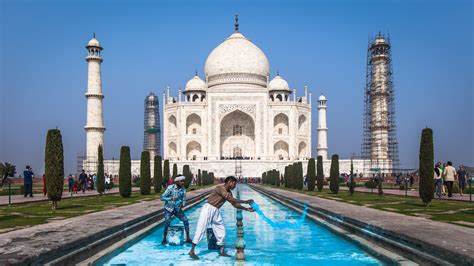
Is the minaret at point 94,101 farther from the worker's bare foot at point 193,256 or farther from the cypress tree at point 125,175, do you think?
the worker's bare foot at point 193,256

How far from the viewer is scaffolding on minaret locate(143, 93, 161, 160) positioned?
46.9 metres

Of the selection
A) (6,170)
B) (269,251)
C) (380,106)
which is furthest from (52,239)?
(380,106)

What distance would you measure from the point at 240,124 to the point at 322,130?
258 inches

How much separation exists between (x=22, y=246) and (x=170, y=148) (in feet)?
114

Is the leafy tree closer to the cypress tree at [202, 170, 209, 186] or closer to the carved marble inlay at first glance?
the cypress tree at [202, 170, 209, 186]

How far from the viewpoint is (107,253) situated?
4352 mm

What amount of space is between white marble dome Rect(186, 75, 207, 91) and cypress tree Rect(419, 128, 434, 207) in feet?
102

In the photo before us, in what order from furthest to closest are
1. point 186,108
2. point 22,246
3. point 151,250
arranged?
1. point 186,108
2. point 151,250
3. point 22,246

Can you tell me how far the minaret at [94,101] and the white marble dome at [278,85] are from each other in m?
15.7

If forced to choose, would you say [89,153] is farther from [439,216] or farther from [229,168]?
[439,216]

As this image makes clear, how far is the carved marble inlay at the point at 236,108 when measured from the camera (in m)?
36.3

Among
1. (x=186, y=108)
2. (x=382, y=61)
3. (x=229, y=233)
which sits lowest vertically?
(x=229, y=233)

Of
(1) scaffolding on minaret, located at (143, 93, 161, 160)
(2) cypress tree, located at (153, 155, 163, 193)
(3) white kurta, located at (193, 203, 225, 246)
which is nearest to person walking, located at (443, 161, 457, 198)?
(2) cypress tree, located at (153, 155, 163, 193)

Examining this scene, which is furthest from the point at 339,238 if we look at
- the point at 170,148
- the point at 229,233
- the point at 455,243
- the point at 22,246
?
the point at 170,148
